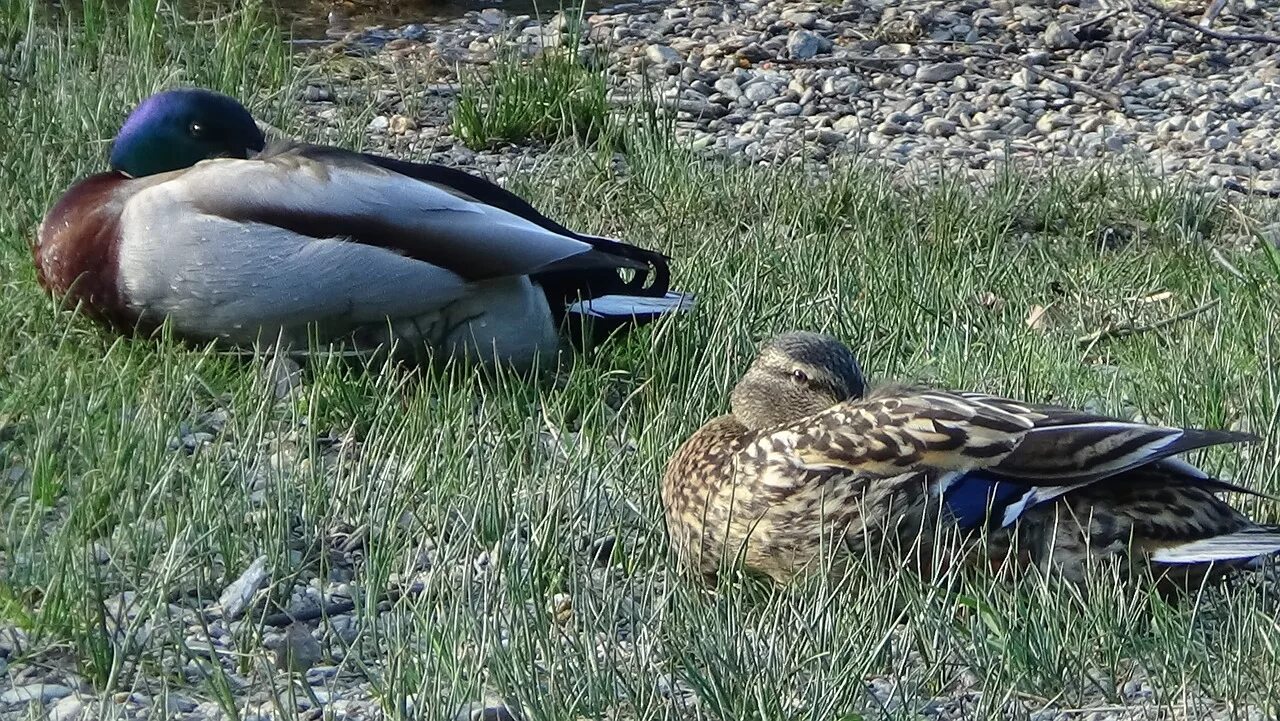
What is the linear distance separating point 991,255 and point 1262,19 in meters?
5.29

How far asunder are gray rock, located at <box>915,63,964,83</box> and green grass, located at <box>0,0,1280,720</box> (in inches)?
115

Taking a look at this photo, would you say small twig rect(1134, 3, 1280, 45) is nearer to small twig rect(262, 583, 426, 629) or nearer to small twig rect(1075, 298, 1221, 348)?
small twig rect(1075, 298, 1221, 348)

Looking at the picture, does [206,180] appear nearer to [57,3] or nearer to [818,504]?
[818,504]

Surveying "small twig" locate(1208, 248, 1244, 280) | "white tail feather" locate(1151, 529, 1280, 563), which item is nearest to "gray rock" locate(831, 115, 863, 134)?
"small twig" locate(1208, 248, 1244, 280)

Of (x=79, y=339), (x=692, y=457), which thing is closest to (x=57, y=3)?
(x=79, y=339)

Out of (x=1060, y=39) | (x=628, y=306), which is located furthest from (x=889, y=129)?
(x=628, y=306)

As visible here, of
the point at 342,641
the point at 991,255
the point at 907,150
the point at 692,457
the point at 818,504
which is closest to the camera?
the point at 342,641

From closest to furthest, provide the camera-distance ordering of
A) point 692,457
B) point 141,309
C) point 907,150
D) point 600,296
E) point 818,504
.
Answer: point 818,504 < point 692,457 < point 141,309 < point 600,296 < point 907,150

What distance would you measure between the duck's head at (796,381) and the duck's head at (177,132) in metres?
1.86

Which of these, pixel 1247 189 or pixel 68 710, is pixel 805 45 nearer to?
pixel 1247 189

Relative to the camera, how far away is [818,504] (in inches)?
135

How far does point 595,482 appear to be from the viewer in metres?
3.73

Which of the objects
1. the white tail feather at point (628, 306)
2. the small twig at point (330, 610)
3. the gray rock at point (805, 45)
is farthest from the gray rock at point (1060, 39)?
the small twig at point (330, 610)

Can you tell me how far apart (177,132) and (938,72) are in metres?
5.18
